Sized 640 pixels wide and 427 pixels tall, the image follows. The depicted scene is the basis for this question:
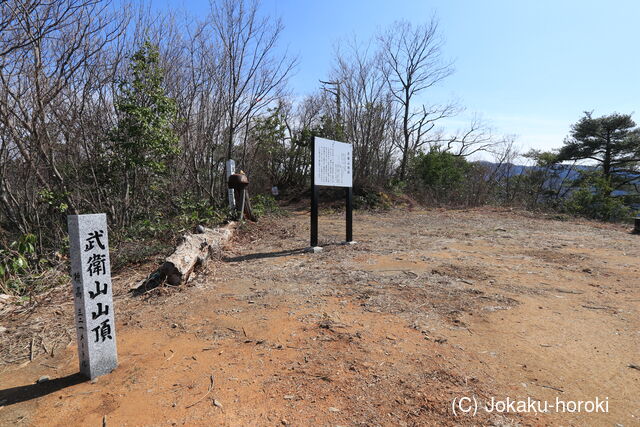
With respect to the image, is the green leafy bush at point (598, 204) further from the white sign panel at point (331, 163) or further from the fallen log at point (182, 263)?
the fallen log at point (182, 263)

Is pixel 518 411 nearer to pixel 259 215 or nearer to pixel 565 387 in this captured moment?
pixel 565 387

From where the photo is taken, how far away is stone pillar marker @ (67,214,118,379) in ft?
6.78

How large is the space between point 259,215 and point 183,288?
528 cm

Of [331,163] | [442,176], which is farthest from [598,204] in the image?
[331,163]

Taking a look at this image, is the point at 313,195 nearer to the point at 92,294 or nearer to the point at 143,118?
the point at 143,118

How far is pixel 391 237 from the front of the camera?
23.2 ft

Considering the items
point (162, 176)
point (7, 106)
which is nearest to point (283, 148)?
point (162, 176)

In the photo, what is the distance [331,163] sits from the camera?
566cm

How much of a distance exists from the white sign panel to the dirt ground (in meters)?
1.51

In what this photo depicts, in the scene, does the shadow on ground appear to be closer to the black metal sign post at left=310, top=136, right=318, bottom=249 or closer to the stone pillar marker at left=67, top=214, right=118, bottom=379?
the stone pillar marker at left=67, top=214, right=118, bottom=379

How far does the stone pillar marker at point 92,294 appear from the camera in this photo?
207 cm

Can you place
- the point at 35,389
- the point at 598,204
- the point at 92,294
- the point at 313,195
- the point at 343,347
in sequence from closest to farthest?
the point at 35,389 < the point at 92,294 < the point at 343,347 < the point at 313,195 < the point at 598,204

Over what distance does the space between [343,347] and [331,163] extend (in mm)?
3683

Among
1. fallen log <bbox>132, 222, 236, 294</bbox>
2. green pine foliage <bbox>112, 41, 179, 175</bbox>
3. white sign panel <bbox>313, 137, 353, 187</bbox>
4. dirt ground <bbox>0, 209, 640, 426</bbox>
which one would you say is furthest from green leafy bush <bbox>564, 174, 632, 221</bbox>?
green pine foliage <bbox>112, 41, 179, 175</bbox>
